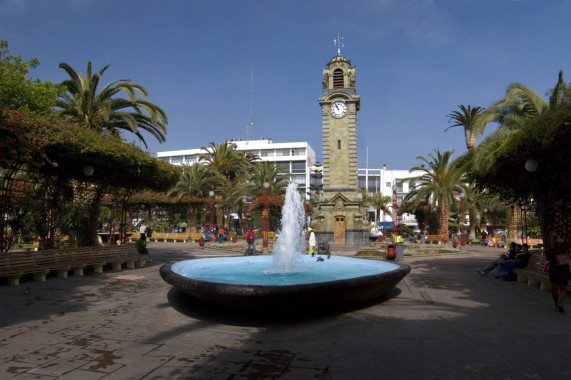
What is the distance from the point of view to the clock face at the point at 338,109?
3495 cm

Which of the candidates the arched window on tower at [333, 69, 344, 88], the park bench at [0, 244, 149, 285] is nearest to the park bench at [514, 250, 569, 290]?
the park bench at [0, 244, 149, 285]

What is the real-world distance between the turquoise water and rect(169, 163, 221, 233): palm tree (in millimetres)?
28380

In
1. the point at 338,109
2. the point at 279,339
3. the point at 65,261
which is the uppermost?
the point at 338,109

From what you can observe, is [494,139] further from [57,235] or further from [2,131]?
[57,235]

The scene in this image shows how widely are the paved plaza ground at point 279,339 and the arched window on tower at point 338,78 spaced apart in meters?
28.7

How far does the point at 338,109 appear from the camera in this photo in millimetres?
35094

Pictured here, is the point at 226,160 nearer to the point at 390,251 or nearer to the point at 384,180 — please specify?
the point at 390,251

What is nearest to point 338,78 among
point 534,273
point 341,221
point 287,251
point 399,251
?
point 341,221

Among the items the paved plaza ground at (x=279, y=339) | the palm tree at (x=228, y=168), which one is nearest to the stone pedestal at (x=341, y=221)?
the palm tree at (x=228, y=168)

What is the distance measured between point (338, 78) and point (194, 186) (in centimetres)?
1940

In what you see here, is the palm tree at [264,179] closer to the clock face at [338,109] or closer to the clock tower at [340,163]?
the clock tower at [340,163]

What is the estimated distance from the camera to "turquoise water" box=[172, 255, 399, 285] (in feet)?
35.5

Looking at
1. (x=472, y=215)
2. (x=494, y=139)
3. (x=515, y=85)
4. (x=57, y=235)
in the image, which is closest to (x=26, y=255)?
(x=57, y=235)

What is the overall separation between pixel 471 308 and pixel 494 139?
23.5 feet
